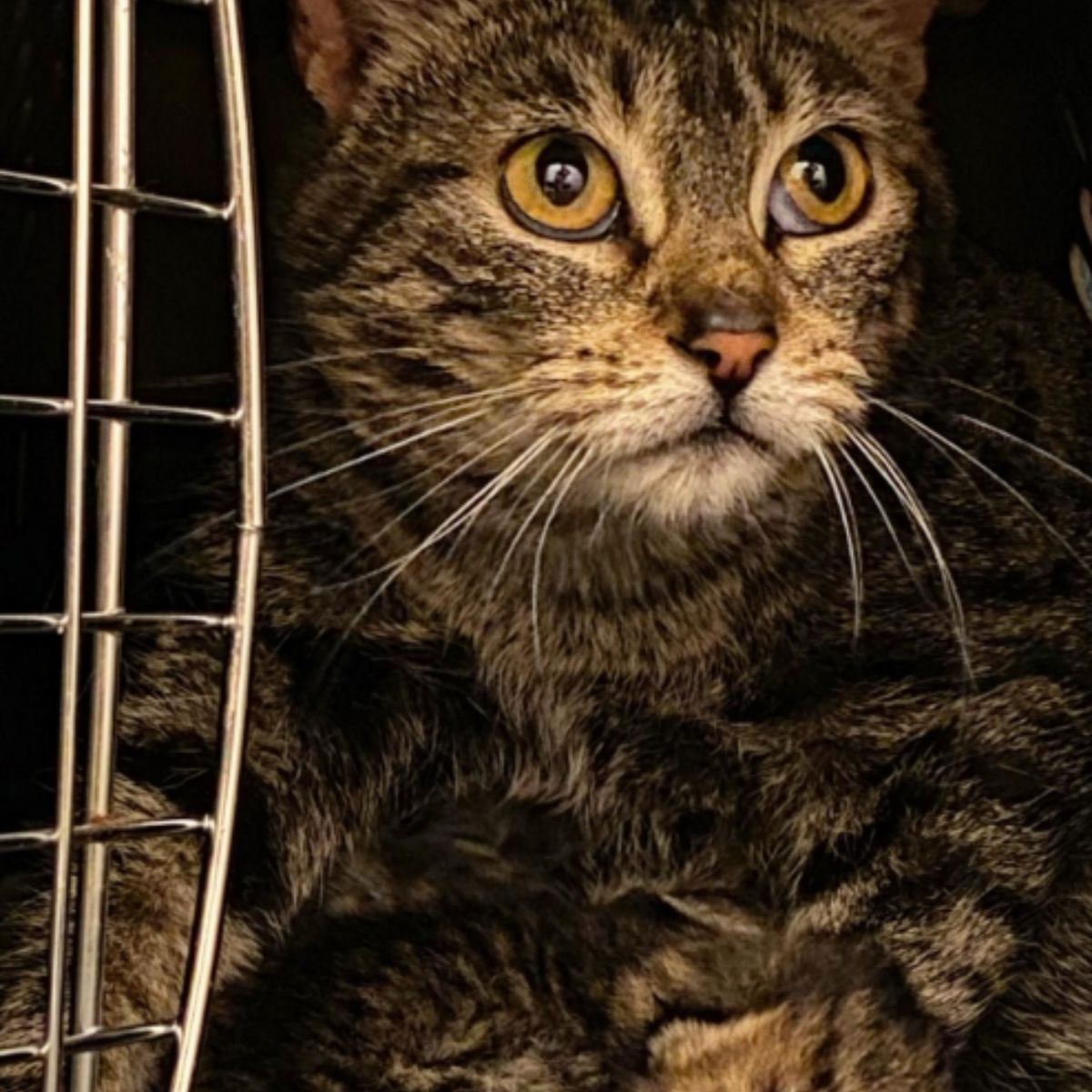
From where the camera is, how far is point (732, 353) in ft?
2.38

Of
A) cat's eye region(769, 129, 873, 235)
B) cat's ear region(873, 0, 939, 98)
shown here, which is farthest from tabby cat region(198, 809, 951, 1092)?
cat's ear region(873, 0, 939, 98)

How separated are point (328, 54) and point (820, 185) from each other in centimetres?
28

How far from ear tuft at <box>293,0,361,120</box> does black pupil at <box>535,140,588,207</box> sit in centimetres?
13

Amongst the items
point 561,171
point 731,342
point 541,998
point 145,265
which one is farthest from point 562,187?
point 541,998

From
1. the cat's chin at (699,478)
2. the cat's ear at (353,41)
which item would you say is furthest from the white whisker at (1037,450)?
the cat's ear at (353,41)

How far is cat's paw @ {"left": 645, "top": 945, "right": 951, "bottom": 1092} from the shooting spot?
79cm

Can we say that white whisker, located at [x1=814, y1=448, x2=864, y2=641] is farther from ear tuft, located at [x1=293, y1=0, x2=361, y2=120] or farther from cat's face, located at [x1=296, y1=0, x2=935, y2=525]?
ear tuft, located at [x1=293, y1=0, x2=361, y2=120]

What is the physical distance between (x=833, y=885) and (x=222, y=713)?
36cm

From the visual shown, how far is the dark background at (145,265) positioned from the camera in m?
0.84

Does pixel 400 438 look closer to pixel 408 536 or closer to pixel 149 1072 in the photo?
pixel 408 536

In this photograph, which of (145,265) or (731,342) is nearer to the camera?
(731,342)

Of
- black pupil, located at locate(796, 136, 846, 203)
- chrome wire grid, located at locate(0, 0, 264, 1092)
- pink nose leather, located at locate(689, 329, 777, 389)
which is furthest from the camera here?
black pupil, located at locate(796, 136, 846, 203)

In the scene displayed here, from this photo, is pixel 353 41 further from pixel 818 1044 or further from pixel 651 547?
pixel 818 1044

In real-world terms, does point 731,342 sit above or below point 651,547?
above
